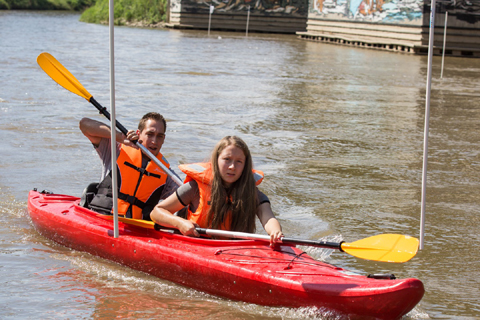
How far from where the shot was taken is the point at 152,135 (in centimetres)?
427

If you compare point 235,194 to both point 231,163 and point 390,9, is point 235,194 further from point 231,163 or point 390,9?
point 390,9

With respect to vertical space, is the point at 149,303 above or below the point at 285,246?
below

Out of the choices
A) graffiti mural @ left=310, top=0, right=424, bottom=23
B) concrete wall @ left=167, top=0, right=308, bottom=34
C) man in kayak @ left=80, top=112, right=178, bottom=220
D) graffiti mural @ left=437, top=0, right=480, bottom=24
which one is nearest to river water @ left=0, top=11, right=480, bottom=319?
man in kayak @ left=80, top=112, right=178, bottom=220

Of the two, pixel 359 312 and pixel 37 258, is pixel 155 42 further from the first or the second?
pixel 359 312

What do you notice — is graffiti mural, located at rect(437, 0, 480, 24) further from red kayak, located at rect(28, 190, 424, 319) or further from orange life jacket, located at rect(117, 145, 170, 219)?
red kayak, located at rect(28, 190, 424, 319)

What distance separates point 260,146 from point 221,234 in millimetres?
4255

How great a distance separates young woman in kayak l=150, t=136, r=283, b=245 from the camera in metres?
3.60

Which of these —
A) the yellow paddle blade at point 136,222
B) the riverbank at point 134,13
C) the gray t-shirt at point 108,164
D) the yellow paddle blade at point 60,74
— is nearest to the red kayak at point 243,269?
the yellow paddle blade at point 136,222

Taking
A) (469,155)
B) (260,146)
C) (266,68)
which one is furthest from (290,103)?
(266,68)

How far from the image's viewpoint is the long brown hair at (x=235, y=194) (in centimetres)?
362

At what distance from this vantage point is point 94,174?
6.54 meters

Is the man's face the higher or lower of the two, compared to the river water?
higher

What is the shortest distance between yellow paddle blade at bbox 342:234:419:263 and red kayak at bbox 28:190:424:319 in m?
0.13

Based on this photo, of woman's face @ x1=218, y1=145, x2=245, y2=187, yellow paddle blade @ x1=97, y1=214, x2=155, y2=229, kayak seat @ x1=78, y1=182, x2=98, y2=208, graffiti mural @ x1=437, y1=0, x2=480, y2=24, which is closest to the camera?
woman's face @ x1=218, y1=145, x2=245, y2=187
